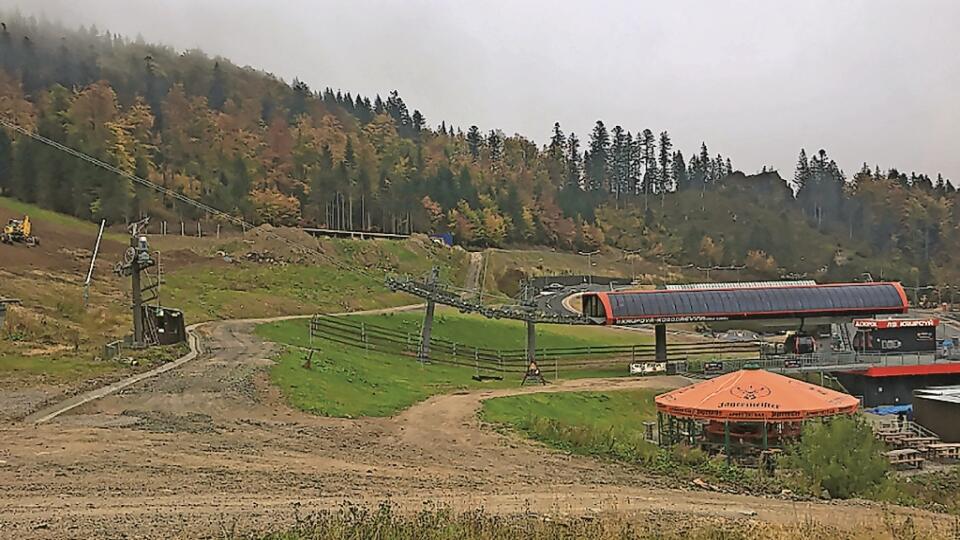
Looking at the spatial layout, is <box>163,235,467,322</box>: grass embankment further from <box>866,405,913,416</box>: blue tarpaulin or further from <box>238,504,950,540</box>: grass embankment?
<box>238,504,950,540</box>: grass embankment

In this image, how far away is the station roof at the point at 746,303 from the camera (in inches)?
1927

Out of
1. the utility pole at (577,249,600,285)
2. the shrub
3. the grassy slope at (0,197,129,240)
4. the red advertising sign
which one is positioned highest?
the grassy slope at (0,197,129,240)

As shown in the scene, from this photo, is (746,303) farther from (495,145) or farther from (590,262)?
(495,145)

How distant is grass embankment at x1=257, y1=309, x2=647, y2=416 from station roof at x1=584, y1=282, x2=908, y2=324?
3575 millimetres

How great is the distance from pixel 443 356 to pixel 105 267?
34699 millimetres

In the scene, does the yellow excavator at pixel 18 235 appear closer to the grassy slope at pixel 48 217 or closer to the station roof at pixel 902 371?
the grassy slope at pixel 48 217

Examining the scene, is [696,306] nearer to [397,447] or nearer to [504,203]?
[397,447]

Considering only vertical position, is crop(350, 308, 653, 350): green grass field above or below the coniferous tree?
below

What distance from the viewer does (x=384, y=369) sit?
135 ft

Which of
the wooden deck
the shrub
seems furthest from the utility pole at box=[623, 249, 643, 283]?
the shrub

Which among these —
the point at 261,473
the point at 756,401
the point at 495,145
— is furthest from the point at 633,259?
the point at 261,473

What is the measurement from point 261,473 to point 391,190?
10974 centimetres

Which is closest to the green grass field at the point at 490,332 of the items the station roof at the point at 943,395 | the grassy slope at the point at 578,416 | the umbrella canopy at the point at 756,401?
the grassy slope at the point at 578,416

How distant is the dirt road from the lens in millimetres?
13719
